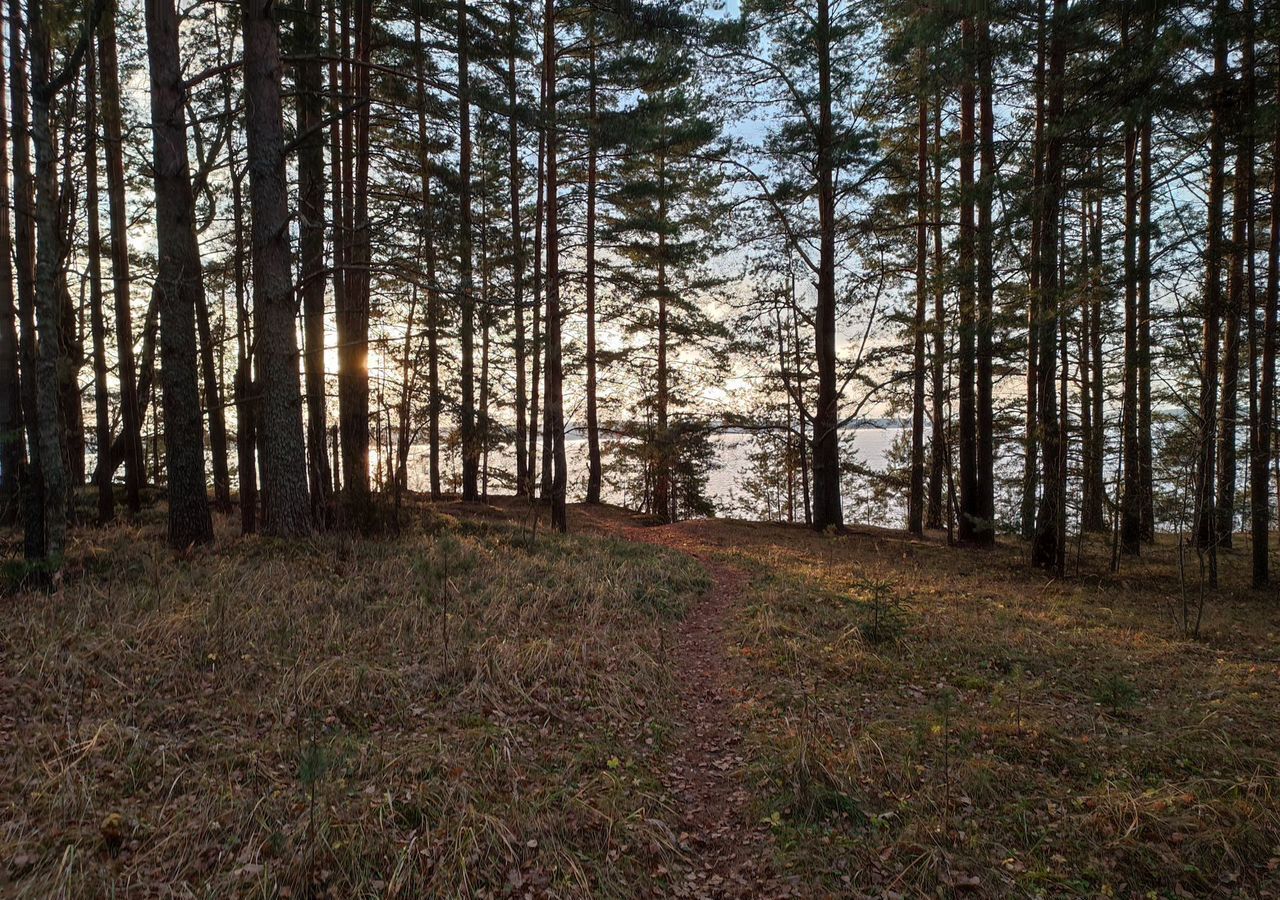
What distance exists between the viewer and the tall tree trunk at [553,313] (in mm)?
10023

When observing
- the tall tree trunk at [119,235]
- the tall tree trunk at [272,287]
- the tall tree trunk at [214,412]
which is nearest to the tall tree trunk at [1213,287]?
the tall tree trunk at [272,287]

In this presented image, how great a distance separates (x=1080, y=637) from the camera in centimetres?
598

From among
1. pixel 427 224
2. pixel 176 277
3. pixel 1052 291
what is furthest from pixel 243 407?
pixel 1052 291

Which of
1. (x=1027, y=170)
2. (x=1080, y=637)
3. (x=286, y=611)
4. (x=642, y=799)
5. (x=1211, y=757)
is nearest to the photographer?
(x=642, y=799)

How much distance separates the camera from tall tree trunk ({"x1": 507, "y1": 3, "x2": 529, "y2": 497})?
860 centimetres

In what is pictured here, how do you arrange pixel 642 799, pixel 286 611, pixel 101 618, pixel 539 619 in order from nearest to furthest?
pixel 642 799 → pixel 101 618 → pixel 286 611 → pixel 539 619

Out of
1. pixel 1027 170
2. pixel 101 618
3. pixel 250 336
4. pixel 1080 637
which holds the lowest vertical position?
pixel 1080 637

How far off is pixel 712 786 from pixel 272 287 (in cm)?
680

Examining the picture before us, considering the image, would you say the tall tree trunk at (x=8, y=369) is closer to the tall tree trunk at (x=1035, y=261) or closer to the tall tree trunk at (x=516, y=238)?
the tall tree trunk at (x=516, y=238)

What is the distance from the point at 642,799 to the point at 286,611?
3410 millimetres

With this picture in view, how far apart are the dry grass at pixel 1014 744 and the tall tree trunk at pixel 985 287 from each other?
154 inches

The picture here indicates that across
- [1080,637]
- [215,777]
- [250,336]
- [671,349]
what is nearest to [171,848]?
[215,777]

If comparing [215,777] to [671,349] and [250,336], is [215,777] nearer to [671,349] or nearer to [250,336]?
[250,336]

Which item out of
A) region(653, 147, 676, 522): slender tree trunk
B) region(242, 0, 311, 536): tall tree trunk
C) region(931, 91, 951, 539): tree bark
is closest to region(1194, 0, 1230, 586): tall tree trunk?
region(931, 91, 951, 539): tree bark
